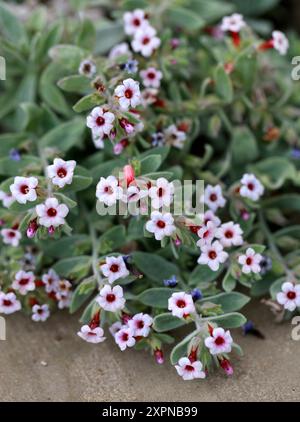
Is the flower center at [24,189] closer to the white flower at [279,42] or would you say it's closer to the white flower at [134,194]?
the white flower at [134,194]

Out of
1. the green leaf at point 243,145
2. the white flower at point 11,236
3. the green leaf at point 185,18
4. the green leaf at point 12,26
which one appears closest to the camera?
the white flower at point 11,236

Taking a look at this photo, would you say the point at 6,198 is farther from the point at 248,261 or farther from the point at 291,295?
the point at 291,295

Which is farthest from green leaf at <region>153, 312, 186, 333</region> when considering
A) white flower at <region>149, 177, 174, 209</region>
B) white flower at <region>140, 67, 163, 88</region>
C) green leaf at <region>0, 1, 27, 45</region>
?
green leaf at <region>0, 1, 27, 45</region>

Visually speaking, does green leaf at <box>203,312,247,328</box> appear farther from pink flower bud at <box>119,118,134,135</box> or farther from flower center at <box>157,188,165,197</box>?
pink flower bud at <box>119,118,134,135</box>

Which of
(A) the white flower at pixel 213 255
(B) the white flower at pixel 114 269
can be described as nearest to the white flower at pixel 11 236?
(B) the white flower at pixel 114 269

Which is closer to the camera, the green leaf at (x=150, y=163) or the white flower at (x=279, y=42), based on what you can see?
the green leaf at (x=150, y=163)

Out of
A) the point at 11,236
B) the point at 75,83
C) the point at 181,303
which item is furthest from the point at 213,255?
the point at 75,83
